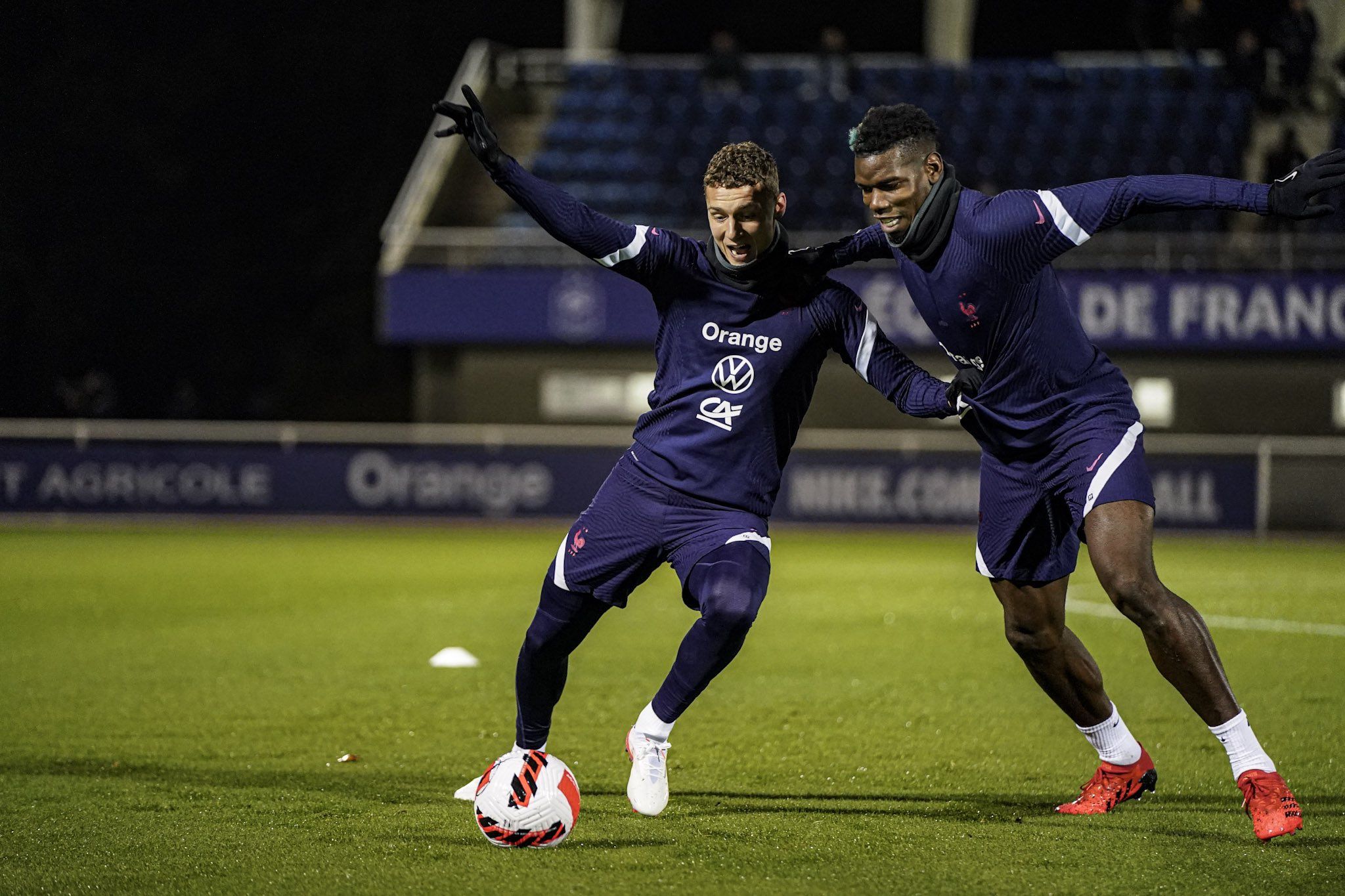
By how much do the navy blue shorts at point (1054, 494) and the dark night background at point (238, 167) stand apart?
2716 centimetres

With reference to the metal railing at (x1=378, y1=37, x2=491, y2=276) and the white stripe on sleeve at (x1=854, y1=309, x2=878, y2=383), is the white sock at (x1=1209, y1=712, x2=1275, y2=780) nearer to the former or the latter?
the white stripe on sleeve at (x1=854, y1=309, x2=878, y2=383)

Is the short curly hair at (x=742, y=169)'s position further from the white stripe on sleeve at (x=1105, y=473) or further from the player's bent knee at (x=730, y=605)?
the white stripe on sleeve at (x=1105, y=473)

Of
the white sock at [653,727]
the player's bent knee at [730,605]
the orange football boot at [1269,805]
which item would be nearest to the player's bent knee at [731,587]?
the player's bent knee at [730,605]

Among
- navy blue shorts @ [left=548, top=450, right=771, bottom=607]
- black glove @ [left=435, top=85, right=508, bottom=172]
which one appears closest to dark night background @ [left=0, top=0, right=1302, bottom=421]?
black glove @ [left=435, top=85, right=508, bottom=172]

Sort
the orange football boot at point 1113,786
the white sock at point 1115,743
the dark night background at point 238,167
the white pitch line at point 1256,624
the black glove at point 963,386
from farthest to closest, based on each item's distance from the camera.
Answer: the dark night background at point 238,167
the white pitch line at point 1256,624
the white sock at point 1115,743
the orange football boot at point 1113,786
the black glove at point 963,386

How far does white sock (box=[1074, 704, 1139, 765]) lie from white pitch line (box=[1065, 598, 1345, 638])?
13.6 ft

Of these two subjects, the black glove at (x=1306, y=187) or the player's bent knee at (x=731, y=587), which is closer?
the black glove at (x=1306, y=187)

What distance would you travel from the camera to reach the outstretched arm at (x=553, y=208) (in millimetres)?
4762

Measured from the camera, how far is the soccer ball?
4.53 meters

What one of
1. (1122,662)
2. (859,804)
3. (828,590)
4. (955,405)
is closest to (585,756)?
(859,804)

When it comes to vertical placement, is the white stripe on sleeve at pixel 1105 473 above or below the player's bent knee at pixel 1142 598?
above

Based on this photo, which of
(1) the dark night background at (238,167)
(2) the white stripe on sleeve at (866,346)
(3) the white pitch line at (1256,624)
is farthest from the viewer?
(1) the dark night background at (238,167)

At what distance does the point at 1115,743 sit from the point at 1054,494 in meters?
0.90

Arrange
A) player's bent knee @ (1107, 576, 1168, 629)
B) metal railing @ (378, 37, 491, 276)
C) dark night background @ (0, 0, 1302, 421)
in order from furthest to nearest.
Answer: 1. dark night background @ (0, 0, 1302, 421)
2. metal railing @ (378, 37, 491, 276)
3. player's bent knee @ (1107, 576, 1168, 629)
